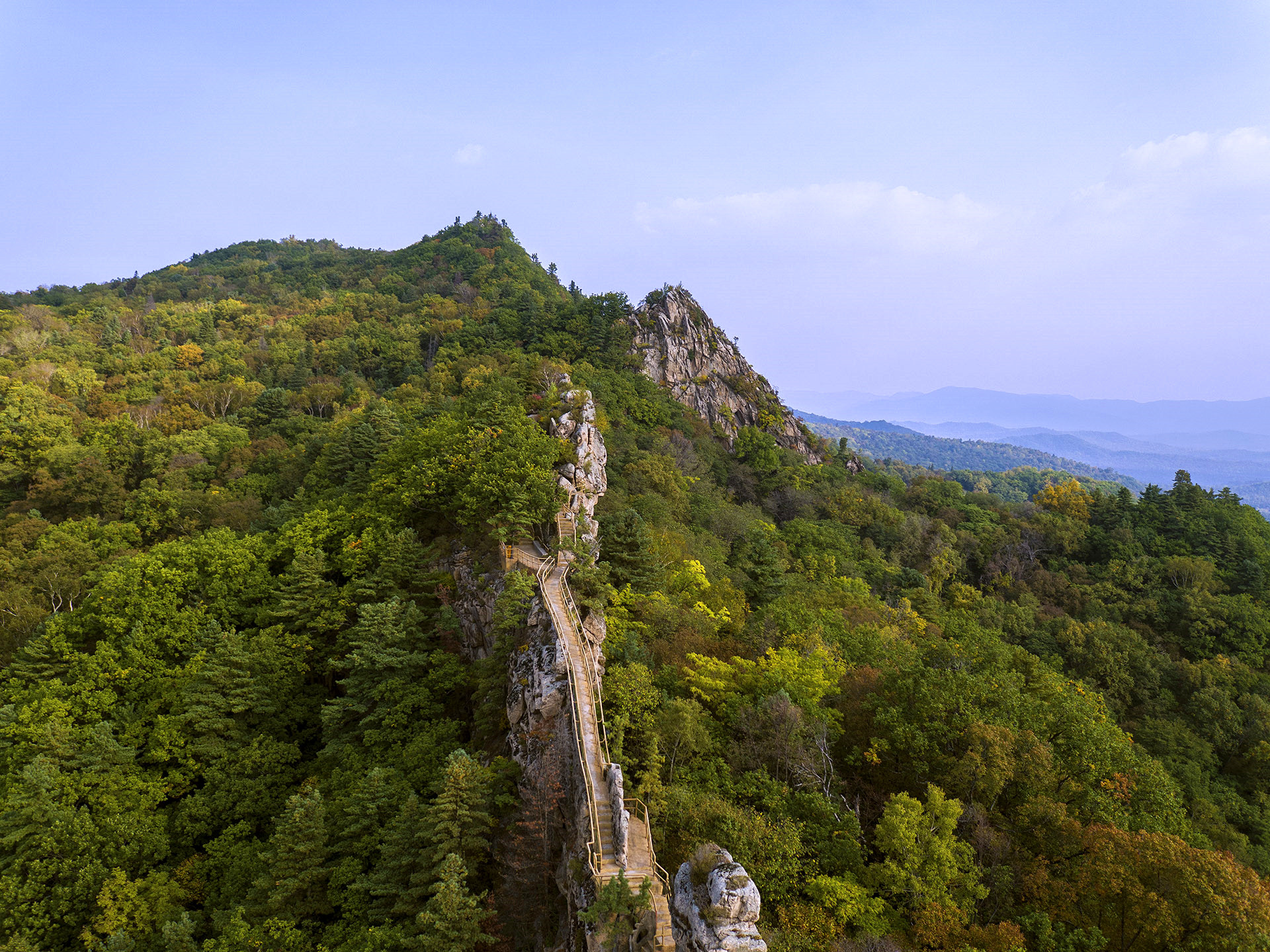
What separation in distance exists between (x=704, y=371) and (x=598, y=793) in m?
64.2

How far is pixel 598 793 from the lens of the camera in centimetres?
1608

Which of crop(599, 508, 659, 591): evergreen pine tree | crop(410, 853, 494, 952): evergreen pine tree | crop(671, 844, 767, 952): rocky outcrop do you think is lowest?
crop(410, 853, 494, 952): evergreen pine tree

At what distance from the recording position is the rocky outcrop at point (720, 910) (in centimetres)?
1120

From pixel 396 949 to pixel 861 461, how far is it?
83.8 metres

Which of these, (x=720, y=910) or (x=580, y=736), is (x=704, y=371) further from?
(x=720, y=910)

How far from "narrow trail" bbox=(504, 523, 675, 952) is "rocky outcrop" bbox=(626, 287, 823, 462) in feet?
165

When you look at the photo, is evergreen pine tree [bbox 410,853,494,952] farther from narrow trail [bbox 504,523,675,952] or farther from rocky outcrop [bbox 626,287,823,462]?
rocky outcrop [bbox 626,287,823,462]

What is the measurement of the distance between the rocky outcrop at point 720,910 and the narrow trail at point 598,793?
1.08m

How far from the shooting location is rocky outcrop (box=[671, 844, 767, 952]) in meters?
11.2

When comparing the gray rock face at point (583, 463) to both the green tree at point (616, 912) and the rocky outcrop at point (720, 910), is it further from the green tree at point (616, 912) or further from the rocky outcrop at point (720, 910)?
the rocky outcrop at point (720, 910)

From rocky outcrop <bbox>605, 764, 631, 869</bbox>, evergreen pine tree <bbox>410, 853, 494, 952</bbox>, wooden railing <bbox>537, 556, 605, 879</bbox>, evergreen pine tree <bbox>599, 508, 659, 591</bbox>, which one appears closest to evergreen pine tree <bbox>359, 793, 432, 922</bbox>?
evergreen pine tree <bbox>410, 853, 494, 952</bbox>

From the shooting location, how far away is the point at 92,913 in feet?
61.3

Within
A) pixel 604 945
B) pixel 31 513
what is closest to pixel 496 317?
pixel 31 513

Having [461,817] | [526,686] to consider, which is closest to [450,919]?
[461,817]
